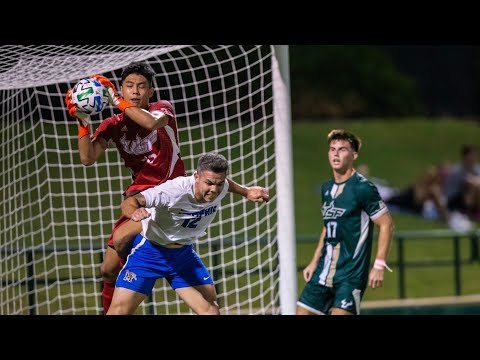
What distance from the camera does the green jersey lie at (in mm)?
5891

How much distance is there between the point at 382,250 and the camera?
5.73m

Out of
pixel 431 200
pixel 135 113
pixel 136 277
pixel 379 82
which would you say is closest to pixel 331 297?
pixel 136 277

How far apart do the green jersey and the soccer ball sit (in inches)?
58.3

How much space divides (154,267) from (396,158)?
1269cm

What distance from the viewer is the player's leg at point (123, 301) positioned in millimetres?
5488

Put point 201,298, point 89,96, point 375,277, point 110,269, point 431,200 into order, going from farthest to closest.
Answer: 1. point 431,200
2. point 110,269
3. point 375,277
4. point 201,298
5. point 89,96

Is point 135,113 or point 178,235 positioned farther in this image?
point 178,235

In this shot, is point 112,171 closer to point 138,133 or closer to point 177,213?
point 138,133

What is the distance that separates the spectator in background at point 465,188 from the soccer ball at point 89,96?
8774mm

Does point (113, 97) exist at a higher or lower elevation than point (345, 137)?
higher

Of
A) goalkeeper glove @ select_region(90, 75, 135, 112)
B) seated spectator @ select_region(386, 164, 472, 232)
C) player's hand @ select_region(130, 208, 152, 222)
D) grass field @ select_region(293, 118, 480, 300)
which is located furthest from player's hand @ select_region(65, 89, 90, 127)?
seated spectator @ select_region(386, 164, 472, 232)

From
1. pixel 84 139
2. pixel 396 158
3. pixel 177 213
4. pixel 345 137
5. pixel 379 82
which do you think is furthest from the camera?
pixel 379 82
